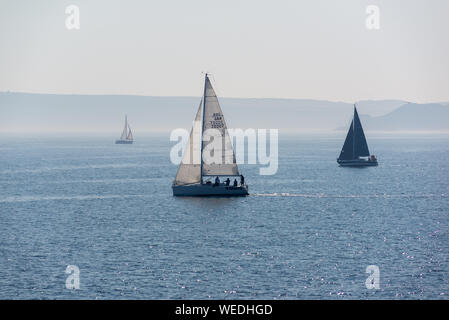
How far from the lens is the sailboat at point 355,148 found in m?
145

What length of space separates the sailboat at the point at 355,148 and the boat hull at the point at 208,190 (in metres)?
56.0

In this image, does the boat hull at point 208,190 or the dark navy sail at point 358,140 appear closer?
the boat hull at point 208,190

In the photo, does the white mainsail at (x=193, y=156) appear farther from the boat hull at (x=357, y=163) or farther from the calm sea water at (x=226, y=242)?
the boat hull at (x=357, y=163)

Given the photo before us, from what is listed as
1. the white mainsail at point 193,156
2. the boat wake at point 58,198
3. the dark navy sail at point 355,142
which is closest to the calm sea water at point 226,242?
the boat wake at point 58,198

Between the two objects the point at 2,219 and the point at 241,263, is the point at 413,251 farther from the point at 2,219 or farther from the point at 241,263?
the point at 2,219

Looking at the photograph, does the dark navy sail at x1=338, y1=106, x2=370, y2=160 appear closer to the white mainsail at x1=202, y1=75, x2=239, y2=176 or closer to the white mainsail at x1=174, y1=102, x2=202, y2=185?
the white mainsail at x1=202, y1=75, x2=239, y2=176

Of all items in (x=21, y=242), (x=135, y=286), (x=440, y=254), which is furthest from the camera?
(x=21, y=242)

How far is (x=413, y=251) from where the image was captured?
202 ft

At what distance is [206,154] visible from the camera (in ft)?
292

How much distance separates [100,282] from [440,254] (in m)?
27.9

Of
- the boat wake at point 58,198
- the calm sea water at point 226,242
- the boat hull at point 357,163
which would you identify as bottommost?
the calm sea water at point 226,242

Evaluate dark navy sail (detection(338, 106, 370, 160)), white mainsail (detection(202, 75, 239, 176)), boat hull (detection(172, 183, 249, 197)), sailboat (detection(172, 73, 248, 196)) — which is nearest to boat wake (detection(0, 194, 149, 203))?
boat hull (detection(172, 183, 249, 197))
